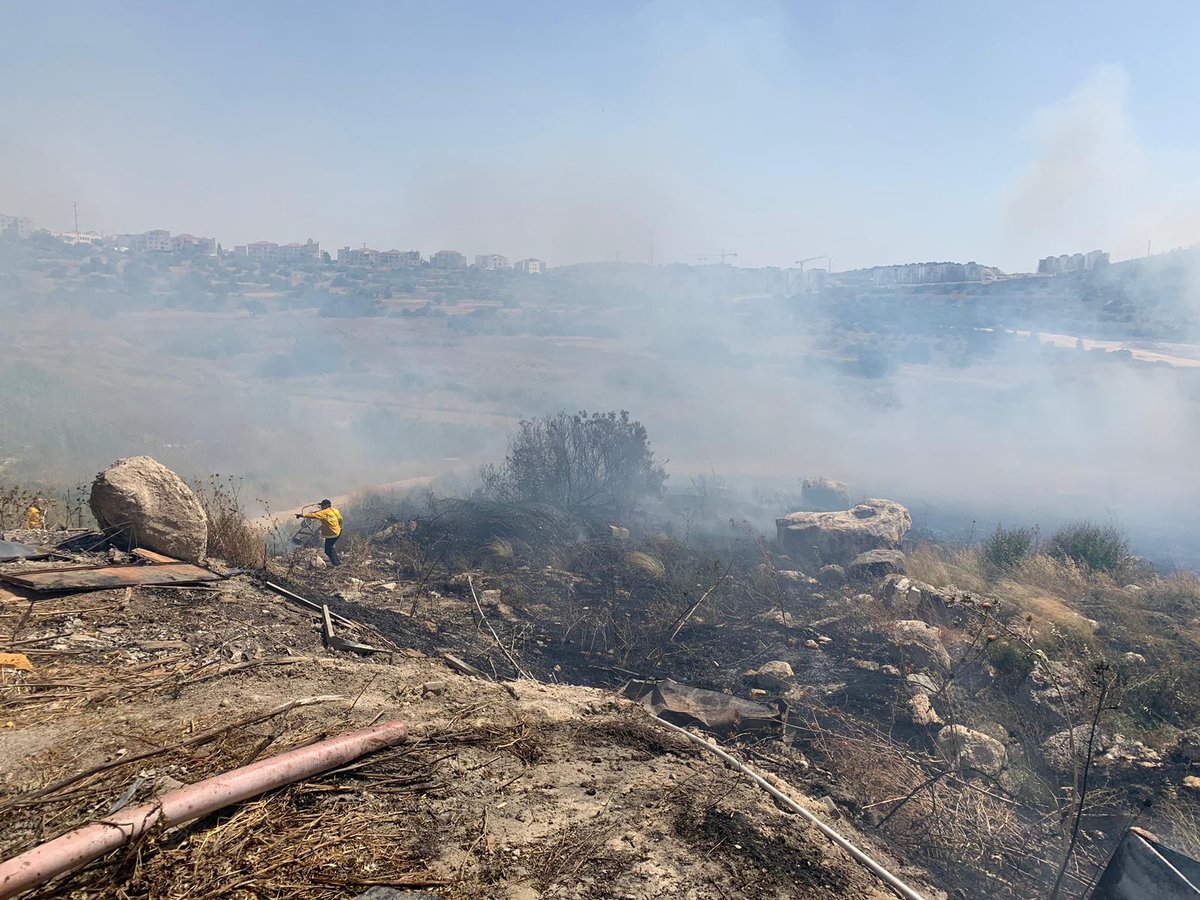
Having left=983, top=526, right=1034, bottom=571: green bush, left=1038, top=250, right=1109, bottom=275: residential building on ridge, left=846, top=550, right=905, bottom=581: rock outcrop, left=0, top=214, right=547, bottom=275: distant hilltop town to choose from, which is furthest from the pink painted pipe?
left=0, top=214, right=547, bottom=275: distant hilltop town

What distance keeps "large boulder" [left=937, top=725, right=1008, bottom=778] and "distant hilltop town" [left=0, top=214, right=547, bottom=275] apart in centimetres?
7096

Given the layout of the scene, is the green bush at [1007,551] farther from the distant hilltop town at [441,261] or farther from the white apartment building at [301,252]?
the white apartment building at [301,252]

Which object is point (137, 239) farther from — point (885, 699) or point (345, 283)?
point (885, 699)

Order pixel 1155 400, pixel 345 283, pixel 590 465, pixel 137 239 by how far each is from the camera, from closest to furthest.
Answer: pixel 590 465, pixel 1155 400, pixel 345 283, pixel 137 239

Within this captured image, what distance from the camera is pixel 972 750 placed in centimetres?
632

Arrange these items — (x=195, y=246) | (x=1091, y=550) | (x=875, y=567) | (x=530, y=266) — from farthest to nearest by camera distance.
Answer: (x=530, y=266), (x=195, y=246), (x=1091, y=550), (x=875, y=567)

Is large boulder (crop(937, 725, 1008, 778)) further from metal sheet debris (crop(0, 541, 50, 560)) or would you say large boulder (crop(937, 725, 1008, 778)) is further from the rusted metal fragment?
metal sheet debris (crop(0, 541, 50, 560))

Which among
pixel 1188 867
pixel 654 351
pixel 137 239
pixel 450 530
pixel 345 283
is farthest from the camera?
pixel 137 239

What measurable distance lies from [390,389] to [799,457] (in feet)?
67.0

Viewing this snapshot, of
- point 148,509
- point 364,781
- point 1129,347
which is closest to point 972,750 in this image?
point 364,781

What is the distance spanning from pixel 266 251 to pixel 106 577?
86551 millimetres

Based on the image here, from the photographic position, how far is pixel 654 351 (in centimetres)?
4119

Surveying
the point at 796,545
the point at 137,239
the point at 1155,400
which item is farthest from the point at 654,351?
the point at 137,239

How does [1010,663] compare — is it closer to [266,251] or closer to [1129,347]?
[1129,347]
